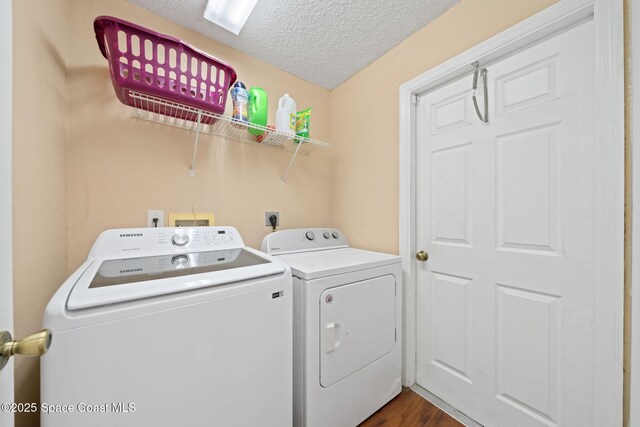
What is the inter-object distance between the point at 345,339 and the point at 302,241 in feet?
2.50

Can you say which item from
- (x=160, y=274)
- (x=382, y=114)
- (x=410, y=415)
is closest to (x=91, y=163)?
(x=160, y=274)

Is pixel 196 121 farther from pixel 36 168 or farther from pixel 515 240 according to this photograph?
pixel 515 240

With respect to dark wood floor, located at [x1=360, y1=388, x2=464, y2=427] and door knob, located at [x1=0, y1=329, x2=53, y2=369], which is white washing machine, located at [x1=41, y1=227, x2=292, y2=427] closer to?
door knob, located at [x1=0, y1=329, x2=53, y2=369]

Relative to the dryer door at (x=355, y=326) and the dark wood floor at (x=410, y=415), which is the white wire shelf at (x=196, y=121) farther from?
the dark wood floor at (x=410, y=415)

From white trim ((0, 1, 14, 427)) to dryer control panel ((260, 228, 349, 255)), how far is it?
1203 millimetres

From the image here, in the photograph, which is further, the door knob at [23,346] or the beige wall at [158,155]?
the beige wall at [158,155]

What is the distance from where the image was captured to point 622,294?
2.85 feet

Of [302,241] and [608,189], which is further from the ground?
[608,189]

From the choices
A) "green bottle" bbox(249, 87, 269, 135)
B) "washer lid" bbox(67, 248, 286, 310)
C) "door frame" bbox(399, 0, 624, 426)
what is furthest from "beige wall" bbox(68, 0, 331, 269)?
"door frame" bbox(399, 0, 624, 426)

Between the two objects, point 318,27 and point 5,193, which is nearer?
point 5,193

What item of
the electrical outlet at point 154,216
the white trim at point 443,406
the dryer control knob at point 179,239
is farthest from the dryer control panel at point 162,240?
the white trim at point 443,406

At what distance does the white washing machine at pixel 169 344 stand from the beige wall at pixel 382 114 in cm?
103

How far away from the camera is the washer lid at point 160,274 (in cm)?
68

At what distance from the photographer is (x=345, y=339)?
4.04 feet
